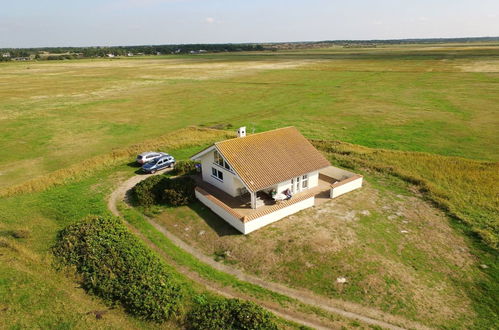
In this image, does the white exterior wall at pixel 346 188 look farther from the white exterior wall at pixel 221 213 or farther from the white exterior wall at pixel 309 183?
the white exterior wall at pixel 221 213

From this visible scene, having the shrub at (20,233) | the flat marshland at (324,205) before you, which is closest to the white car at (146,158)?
the flat marshland at (324,205)

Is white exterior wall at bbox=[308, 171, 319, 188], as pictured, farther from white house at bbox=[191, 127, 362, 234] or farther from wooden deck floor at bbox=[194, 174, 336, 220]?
wooden deck floor at bbox=[194, 174, 336, 220]

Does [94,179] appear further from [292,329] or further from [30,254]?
[292,329]

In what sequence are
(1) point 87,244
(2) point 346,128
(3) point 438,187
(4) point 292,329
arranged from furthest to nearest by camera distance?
(2) point 346,128 → (3) point 438,187 → (1) point 87,244 → (4) point 292,329

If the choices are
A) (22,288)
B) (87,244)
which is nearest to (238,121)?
(87,244)

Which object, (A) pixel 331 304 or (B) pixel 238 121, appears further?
(B) pixel 238 121

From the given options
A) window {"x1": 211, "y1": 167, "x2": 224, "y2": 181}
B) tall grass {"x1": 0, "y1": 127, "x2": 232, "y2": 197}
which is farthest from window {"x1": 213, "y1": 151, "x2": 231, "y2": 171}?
tall grass {"x1": 0, "y1": 127, "x2": 232, "y2": 197}
